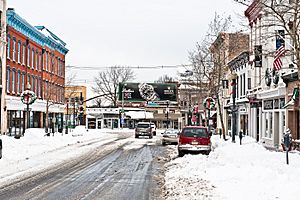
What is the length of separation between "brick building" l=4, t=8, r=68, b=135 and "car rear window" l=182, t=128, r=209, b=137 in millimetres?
22412

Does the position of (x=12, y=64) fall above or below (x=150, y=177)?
above

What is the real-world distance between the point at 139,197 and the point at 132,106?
88861 mm

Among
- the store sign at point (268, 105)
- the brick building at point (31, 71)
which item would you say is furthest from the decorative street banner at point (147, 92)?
the store sign at point (268, 105)

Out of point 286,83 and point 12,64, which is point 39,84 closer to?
point 12,64

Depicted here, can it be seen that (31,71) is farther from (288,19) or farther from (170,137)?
(288,19)

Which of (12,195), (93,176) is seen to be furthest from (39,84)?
(12,195)

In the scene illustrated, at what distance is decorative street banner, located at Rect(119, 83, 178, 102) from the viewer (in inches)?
3725

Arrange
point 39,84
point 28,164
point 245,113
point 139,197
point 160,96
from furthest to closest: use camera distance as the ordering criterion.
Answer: point 160,96, point 39,84, point 245,113, point 28,164, point 139,197

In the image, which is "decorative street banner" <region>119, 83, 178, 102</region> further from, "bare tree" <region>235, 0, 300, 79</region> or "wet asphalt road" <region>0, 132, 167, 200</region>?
"bare tree" <region>235, 0, 300, 79</region>

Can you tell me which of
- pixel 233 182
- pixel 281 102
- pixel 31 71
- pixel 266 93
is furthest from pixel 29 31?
pixel 233 182

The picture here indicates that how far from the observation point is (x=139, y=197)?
41.9 ft

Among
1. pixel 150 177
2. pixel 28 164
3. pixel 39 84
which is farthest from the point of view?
pixel 39 84

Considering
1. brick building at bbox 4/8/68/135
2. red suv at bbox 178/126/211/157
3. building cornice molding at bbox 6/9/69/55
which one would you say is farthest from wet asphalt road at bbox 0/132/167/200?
building cornice molding at bbox 6/9/69/55

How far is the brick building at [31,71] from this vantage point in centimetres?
4497
